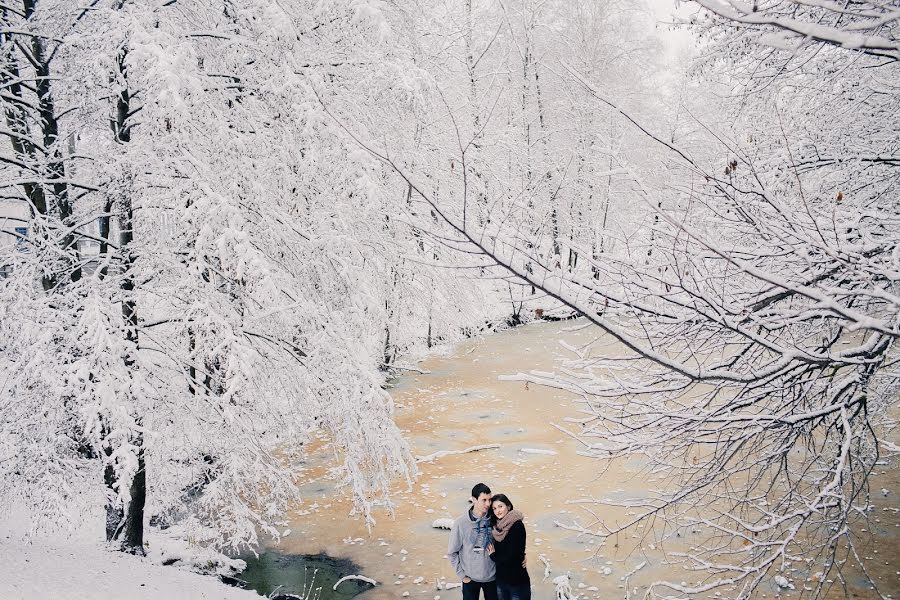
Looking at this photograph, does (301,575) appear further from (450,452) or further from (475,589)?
(450,452)

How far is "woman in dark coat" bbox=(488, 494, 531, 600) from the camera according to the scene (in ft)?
16.1

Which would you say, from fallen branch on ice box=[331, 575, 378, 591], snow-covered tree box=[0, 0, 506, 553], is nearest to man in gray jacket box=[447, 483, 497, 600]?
snow-covered tree box=[0, 0, 506, 553]

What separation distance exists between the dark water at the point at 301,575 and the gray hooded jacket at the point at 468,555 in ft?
8.49

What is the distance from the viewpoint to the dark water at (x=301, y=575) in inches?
281

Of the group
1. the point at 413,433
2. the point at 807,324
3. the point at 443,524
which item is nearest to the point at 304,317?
the point at 443,524

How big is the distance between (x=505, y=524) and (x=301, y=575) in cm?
387

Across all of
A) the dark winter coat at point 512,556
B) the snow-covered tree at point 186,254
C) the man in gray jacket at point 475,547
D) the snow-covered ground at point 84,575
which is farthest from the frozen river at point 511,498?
the snow-covered ground at point 84,575

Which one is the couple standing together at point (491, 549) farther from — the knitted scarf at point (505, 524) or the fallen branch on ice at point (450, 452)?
the fallen branch on ice at point (450, 452)

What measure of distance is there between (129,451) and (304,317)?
2.31 metres

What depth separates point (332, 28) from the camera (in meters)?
7.90

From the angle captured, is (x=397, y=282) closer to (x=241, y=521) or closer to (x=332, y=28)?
(x=332, y=28)

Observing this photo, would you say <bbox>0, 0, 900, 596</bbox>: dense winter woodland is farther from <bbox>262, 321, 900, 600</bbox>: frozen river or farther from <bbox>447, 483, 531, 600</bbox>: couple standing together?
<bbox>447, 483, 531, 600</bbox>: couple standing together

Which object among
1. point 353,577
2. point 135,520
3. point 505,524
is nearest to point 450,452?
point 353,577

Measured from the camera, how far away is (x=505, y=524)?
16.2 ft
